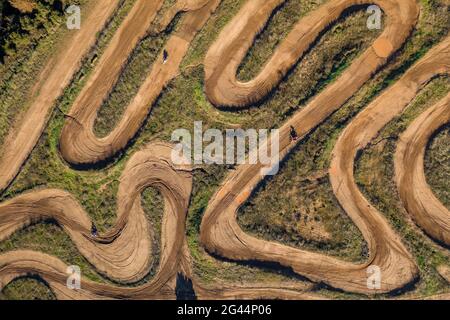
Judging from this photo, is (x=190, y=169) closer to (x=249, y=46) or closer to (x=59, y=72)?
(x=249, y=46)

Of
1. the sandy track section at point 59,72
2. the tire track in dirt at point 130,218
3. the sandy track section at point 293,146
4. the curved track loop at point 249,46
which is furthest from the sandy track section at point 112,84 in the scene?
the sandy track section at point 293,146

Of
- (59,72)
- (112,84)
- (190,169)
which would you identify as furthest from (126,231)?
(59,72)

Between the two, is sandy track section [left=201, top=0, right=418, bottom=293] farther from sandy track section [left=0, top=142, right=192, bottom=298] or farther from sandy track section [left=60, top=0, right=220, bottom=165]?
sandy track section [left=0, top=142, right=192, bottom=298]

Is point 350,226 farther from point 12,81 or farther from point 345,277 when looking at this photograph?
point 12,81

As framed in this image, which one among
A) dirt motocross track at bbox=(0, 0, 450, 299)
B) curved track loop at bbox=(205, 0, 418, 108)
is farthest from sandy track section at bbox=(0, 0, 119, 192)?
curved track loop at bbox=(205, 0, 418, 108)

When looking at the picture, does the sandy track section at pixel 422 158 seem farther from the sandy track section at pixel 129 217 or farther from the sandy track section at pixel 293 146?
the sandy track section at pixel 129 217

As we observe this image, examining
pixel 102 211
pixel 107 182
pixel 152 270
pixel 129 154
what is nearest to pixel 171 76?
pixel 129 154
